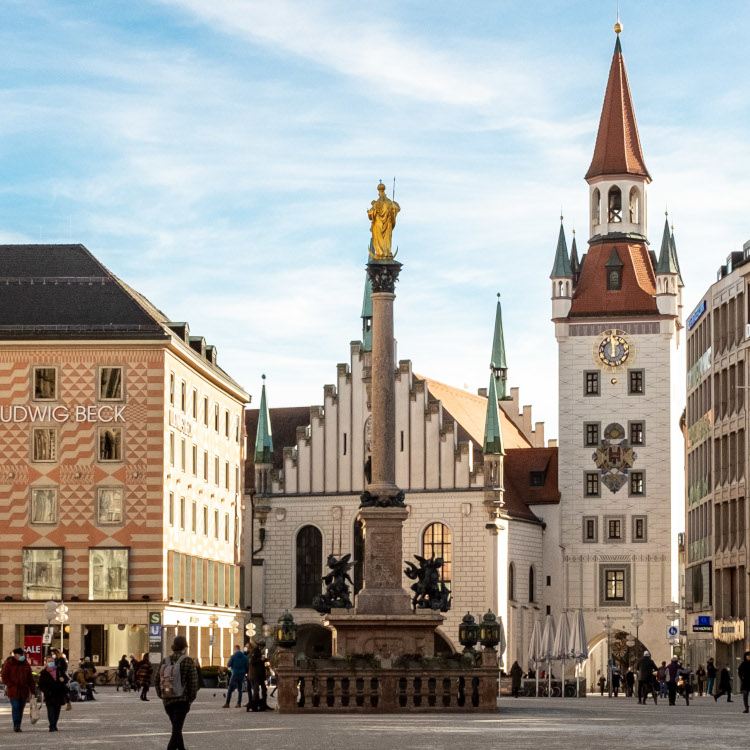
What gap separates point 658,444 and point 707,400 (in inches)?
744

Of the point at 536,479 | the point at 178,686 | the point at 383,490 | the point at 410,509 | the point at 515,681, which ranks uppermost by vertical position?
the point at 536,479

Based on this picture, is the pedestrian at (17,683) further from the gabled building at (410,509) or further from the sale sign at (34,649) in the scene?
the gabled building at (410,509)

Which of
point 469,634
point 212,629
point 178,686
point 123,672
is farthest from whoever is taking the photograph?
point 212,629

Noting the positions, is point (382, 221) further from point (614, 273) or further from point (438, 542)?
point (614, 273)

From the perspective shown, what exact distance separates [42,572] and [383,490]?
36199 millimetres

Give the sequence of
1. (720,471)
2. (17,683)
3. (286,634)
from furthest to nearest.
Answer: (720,471) < (286,634) < (17,683)

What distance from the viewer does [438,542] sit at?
106000 millimetres

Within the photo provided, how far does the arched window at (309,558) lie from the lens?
109 m

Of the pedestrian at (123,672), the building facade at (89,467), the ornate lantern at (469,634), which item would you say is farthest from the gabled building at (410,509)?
the ornate lantern at (469,634)

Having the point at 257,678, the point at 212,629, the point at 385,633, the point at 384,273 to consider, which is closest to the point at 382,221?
the point at 384,273

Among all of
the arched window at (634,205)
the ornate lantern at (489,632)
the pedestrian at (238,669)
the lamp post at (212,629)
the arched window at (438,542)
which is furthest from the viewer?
the arched window at (634,205)

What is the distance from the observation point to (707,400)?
91.2 meters

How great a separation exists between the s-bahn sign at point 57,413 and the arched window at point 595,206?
132ft

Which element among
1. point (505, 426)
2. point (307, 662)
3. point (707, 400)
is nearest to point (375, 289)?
point (307, 662)
